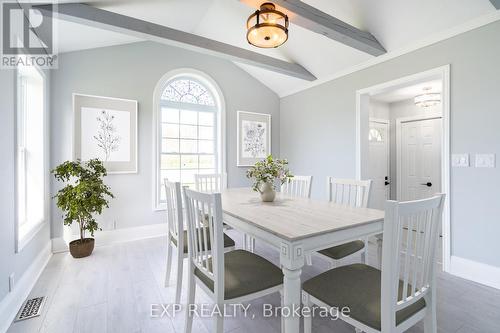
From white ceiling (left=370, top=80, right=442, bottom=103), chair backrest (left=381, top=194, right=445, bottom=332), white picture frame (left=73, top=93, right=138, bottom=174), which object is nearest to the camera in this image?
chair backrest (left=381, top=194, right=445, bottom=332)

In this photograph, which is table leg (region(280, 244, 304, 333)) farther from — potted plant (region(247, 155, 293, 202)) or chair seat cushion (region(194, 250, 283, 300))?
potted plant (region(247, 155, 293, 202))

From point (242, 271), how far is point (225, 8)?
335cm

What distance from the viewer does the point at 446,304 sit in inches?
77.0

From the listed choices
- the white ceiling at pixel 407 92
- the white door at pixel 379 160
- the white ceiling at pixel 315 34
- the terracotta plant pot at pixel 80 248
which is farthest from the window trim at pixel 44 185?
the white door at pixel 379 160

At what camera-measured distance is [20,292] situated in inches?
77.1

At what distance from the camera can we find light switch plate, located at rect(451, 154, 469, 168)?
2.41 meters

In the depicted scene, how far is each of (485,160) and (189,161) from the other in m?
3.82

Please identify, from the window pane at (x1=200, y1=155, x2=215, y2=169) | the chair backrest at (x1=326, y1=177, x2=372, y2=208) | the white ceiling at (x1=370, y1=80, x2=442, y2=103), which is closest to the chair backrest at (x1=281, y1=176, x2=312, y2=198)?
the chair backrest at (x1=326, y1=177, x2=372, y2=208)

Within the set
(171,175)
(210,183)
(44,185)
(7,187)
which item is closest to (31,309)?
(7,187)

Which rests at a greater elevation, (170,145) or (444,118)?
(444,118)

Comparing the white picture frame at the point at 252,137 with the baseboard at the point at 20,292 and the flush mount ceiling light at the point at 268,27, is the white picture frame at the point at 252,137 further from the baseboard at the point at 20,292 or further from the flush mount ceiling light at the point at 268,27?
the baseboard at the point at 20,292

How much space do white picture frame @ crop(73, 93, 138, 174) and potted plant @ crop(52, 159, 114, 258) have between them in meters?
0.37

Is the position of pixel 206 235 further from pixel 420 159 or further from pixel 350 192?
pixel 420 159

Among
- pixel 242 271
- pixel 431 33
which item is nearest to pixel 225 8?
pixel 431 33
